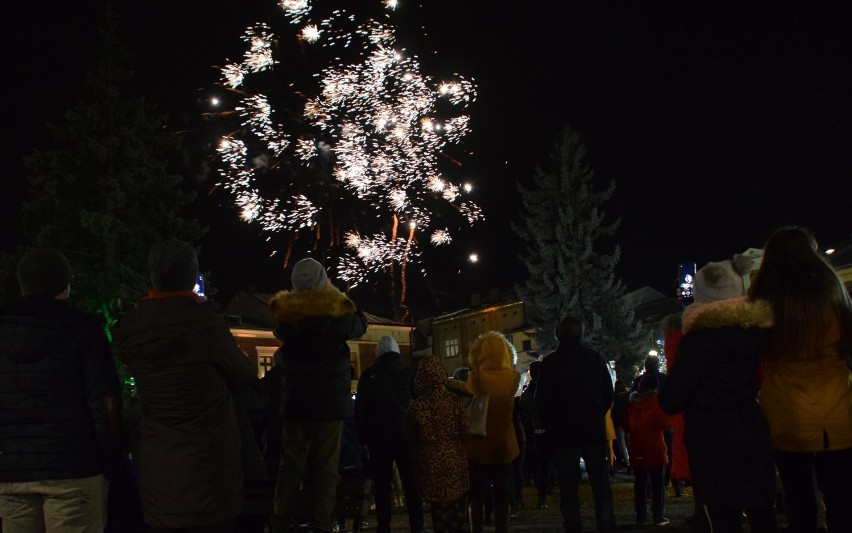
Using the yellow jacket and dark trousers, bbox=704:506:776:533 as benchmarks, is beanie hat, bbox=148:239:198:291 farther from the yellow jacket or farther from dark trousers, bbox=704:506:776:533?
the yellow jacket

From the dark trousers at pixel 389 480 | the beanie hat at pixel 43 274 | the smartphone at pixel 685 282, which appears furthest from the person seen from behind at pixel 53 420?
the smartphone at pixel 685 282

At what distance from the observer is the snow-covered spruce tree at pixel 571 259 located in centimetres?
4088

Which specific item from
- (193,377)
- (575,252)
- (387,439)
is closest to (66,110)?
(575,252)

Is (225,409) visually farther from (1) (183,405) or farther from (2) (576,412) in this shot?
(2) (576,412)

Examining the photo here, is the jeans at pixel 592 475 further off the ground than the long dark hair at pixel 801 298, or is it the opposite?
the long dark hair at pixel 801 298

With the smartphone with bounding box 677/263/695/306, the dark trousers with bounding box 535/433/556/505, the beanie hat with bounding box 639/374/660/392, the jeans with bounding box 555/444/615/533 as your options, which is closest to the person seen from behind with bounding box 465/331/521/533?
the dark trousers with bounding box 535/433/556/505

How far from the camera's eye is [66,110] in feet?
101

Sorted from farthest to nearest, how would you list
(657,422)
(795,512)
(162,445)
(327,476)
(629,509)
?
(629,509)
(657,422)
(327,476)
(795,512)
(162,445)

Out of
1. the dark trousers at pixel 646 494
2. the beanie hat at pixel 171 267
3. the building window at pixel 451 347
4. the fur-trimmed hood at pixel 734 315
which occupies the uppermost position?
the building window at pixel 451 347

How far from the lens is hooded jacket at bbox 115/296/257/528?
384 cm

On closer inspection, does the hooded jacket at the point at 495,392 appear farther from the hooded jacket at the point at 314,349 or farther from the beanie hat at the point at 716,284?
the beanie hat at the point at 716,284

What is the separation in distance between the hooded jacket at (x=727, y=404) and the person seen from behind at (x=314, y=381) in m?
2.48

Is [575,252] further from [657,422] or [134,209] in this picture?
[657,422]

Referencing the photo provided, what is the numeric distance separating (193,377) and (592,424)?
4122 millimetres
